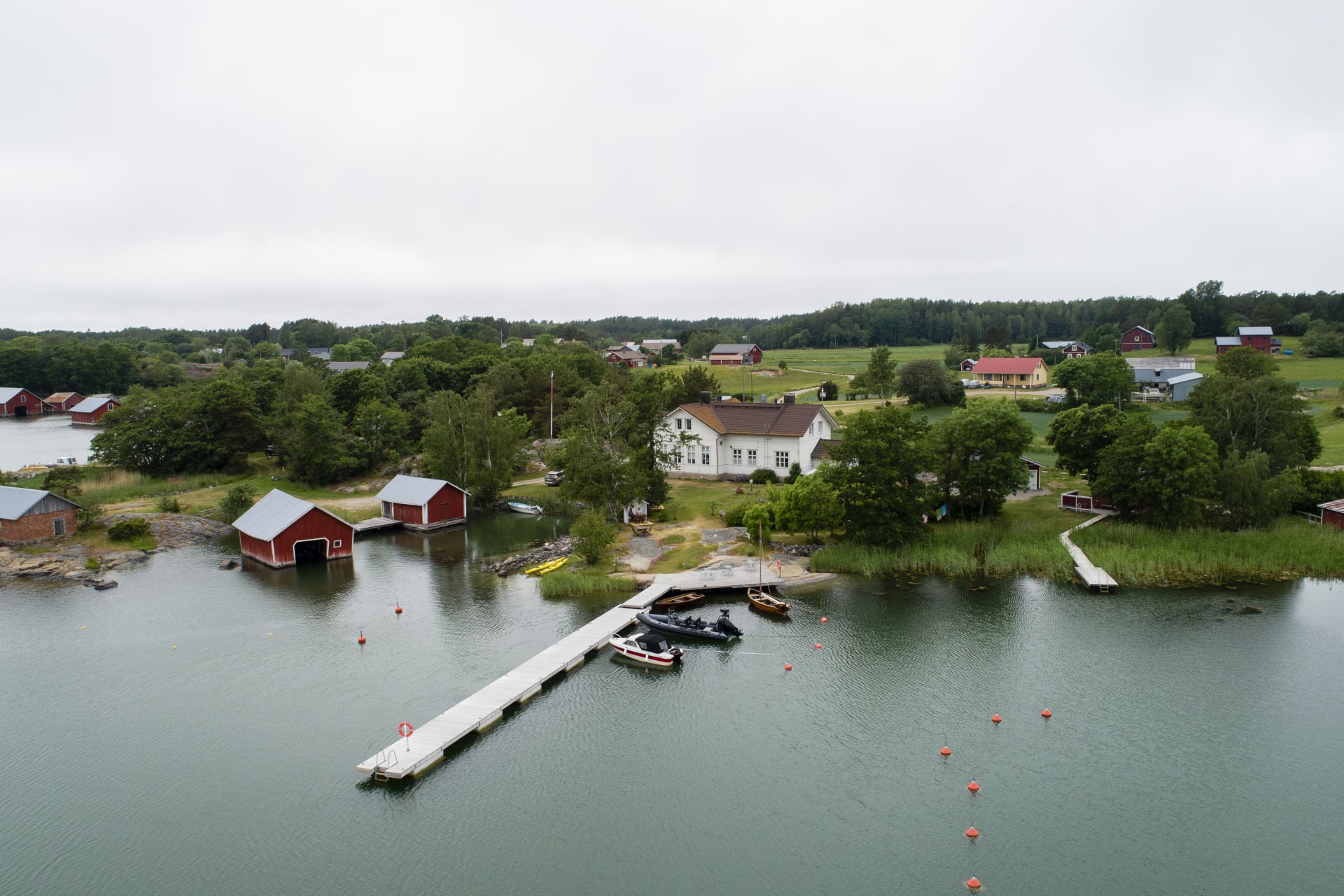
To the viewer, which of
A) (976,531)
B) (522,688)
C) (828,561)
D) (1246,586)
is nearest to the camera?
(522,688)

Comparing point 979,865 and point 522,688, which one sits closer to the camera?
point 979,865

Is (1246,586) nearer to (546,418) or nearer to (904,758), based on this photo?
(904,758)

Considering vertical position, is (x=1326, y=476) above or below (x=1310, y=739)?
above

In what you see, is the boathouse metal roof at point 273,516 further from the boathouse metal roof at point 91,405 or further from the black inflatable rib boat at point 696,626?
the boathouse metal roof at point 91,405

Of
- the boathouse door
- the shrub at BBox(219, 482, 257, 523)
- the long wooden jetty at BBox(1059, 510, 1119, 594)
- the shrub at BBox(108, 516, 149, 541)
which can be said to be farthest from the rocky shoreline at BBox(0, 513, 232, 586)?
the long wooden jetty at BBox(1059, 510, 1119, 594)

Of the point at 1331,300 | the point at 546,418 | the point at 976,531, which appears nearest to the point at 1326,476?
the point at 976,531

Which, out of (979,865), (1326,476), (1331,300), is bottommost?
(979,865)
